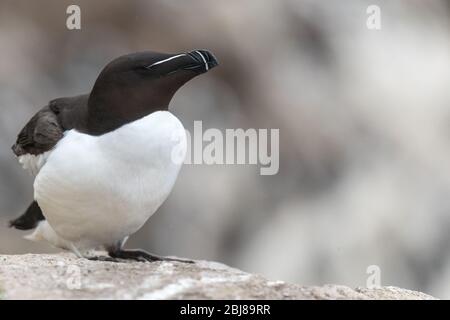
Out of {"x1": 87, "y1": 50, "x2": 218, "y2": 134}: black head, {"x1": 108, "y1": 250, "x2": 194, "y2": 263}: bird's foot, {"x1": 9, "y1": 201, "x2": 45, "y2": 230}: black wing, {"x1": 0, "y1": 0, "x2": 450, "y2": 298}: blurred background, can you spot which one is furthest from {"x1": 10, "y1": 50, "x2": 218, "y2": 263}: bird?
{"x1": 0, "y1": 0, "x2": 450, "y2": 298}: blurred background

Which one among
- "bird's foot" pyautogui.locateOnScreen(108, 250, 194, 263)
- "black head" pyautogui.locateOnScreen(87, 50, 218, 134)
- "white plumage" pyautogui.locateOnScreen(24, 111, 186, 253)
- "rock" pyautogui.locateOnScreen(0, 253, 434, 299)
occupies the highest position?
"black head" pyautogui.locateOnScreen(87, 50, 218, 134)

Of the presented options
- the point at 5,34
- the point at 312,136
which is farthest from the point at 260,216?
the point at 5,34

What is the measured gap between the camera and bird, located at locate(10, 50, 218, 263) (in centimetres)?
439

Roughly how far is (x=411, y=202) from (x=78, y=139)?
5181 mm

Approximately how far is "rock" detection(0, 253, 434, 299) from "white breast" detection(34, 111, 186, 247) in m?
0.31

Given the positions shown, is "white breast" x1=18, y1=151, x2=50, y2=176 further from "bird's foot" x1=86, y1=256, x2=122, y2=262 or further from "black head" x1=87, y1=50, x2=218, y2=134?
"bird's foot" x1=86, y1=256, x2=122, y2=262

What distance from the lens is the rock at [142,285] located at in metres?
3.71

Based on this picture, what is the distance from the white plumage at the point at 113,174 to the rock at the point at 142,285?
0.31m

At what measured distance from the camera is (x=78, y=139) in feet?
14.9

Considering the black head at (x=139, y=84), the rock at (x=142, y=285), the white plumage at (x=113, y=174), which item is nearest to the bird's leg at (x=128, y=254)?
the white plumage at (x=113, y=174)

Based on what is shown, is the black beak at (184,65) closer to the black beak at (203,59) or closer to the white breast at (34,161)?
the black beak at (203,59)

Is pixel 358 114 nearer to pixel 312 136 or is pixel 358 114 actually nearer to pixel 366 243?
pixel 312 136

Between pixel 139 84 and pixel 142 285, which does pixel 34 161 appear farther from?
pixel 142 285

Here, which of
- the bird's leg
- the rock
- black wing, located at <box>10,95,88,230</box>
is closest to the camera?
the rock
